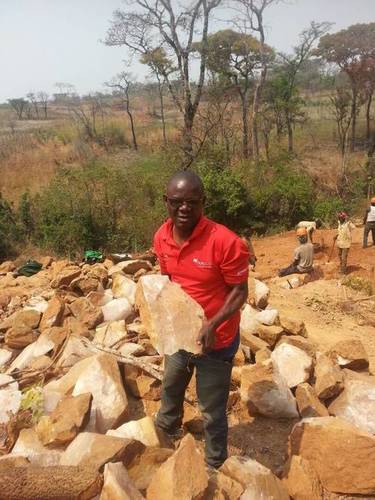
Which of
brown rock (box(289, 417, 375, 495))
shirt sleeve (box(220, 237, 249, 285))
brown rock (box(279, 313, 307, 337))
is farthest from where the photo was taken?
brown rock (box(279, 313, 307, 337))

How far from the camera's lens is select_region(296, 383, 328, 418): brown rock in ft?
8.93

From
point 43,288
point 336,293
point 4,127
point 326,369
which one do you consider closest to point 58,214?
point 43,288

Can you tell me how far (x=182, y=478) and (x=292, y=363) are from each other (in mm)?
1462

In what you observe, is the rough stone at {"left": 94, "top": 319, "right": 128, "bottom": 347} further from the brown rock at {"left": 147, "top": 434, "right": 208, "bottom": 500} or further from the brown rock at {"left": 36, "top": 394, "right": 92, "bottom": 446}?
the brown rock at {"left": 147, "top": 434, "right": 208, "bottom": 500}

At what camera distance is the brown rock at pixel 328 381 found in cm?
283

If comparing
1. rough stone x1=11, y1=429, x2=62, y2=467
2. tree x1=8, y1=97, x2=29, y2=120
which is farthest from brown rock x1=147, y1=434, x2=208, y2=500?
tree x1=8, y1=97, x2=29, y2=120

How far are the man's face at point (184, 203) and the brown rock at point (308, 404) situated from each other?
1.48 m

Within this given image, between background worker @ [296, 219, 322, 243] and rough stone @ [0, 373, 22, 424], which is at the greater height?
rough stone @ [0, 373, 22, 424]

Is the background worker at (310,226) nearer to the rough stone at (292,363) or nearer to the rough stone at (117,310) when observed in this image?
the rough stone at (117,310)

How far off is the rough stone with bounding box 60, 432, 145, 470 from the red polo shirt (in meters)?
0.61

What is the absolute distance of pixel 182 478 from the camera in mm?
1809

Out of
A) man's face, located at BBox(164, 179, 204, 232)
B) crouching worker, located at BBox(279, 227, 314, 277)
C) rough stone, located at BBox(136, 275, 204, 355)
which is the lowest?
crouching worker, located at BBox(279, 227, 314, 277)

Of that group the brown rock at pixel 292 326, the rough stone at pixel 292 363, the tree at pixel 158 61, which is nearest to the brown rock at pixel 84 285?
the brown rock at pixel 292 326

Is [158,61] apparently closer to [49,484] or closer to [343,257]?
[343,257]
